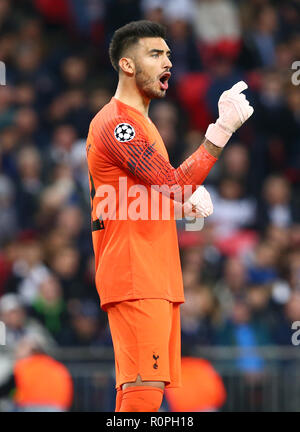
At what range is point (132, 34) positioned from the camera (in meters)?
5.34

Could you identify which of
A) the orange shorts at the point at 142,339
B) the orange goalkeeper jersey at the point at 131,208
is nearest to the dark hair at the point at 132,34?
the orange goalkeeper jersey at the point at 131,208

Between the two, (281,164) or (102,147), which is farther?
(281,164)

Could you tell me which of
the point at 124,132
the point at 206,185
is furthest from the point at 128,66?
the point at 206,185

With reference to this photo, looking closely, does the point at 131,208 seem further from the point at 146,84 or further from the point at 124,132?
the point at 146,84

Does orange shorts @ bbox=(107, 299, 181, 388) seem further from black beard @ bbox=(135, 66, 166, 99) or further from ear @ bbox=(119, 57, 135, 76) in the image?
ear @ bbox=(119, 57, 135, 76)

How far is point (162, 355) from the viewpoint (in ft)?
16.8

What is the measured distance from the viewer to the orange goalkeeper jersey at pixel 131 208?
5.08 metres

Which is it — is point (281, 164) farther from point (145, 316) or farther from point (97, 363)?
point (145, 316)

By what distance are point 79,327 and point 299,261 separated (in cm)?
A: 241

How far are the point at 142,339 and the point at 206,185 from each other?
20.1ft

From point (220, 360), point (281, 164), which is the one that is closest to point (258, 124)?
point (281, 164)

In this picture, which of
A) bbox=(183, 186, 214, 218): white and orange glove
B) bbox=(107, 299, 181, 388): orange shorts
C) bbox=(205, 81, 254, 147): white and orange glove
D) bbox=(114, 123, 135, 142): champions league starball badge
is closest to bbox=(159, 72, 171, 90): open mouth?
bbox=(114, 123, 135, 142): champions league starball badge

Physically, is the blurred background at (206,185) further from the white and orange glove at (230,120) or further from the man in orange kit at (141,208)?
the white and orange glove at (230,120)
